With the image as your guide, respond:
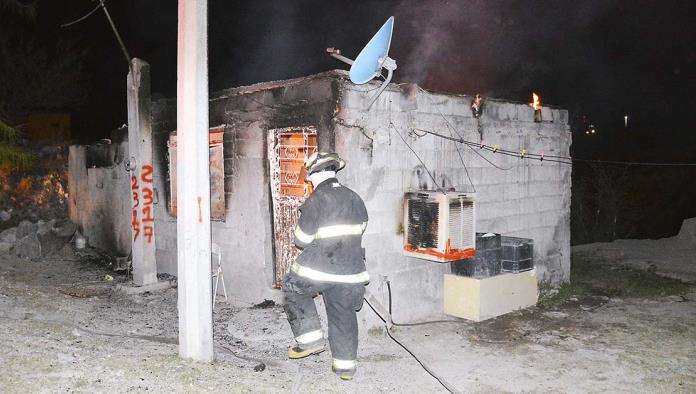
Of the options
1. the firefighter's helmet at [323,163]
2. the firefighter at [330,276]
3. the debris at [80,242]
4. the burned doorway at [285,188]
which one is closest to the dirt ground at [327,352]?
the firefighter at [330,276]

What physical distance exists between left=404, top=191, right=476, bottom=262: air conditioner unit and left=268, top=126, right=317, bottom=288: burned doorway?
4.59ft

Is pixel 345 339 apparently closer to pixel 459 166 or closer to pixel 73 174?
pixel 459 166

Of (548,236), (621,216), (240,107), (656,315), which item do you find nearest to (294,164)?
(240,107)

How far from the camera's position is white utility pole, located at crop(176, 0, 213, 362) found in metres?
4.78

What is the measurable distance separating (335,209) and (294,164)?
2.25 meters

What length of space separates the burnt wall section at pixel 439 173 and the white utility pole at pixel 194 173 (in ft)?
6.01

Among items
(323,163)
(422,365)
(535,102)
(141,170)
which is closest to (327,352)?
(422,365)

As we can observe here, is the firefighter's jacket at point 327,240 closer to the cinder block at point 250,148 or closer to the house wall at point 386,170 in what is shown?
the house wall at point 386,170

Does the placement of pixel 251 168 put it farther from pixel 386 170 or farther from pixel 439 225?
pixel 439 225

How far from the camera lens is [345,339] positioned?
4.99 m

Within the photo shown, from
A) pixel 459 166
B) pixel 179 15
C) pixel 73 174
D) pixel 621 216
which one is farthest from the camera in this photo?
pixel 621 216

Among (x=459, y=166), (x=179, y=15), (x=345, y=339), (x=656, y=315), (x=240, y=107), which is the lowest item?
(x=656, y=315)

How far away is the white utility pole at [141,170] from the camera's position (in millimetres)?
8188

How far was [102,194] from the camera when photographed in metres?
11.6
